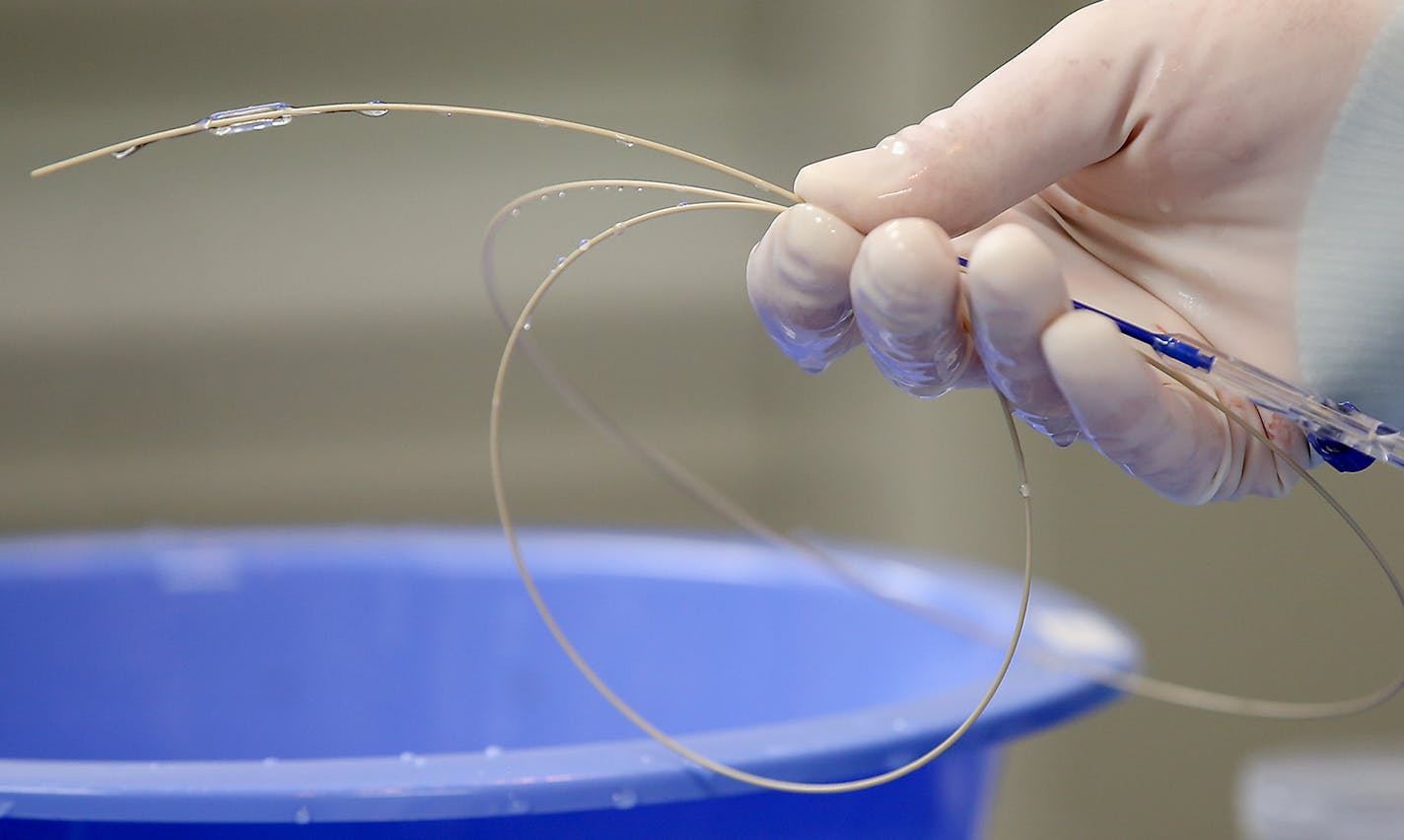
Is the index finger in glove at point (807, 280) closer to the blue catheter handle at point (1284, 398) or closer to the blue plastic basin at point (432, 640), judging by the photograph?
the blue catheter handle at point (1284, 398)

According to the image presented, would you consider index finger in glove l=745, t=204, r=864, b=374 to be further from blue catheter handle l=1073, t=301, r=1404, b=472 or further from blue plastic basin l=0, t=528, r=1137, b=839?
blue plastic basin l=0, t=528, r=1137, b=839

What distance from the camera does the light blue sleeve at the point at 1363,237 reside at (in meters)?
0.35

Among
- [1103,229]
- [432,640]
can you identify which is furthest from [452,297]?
[1103,229]

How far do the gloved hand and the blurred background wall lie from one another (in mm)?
801

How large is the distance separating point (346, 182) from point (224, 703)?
0.73 metres

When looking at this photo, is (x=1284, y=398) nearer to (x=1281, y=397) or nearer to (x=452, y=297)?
(x=1281, y=397)

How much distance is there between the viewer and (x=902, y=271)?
0.28 m

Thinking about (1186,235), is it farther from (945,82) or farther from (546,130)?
(546,130)

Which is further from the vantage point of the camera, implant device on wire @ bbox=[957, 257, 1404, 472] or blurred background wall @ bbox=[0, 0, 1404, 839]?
blurred background wall @ bbox=[0, 0, 1404, 839]

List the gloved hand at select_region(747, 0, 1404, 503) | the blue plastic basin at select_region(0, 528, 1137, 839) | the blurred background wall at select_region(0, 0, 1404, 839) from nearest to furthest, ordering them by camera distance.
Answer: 1. the gloved hand at select_region(747, 0, 1404, 503)
2. the blue plastic basin at select_region(0, 528, 1137, 839)
3. the blurred background wall at select_region(0, 0, 1404, 839)

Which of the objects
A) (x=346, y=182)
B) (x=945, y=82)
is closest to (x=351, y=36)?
(x=346, y=182)

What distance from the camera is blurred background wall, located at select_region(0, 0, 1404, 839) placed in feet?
3.90

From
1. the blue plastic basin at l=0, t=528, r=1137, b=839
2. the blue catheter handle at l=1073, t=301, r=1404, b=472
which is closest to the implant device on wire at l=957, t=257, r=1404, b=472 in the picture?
the blue catheter handle at l=1073, t=301, r=1404, b=472

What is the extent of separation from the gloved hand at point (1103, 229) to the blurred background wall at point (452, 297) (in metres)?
0.80
